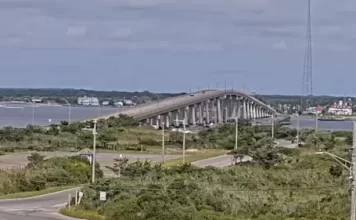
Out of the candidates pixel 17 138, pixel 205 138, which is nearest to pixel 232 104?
pixel 205 138

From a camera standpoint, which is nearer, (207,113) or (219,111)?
(207,113)

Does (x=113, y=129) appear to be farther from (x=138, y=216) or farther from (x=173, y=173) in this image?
(x=138, y=216)

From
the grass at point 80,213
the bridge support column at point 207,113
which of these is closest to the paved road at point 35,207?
the grass at point 80,213

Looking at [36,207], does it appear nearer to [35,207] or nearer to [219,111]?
[35,207]

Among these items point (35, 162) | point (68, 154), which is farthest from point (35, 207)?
point (68, 154)

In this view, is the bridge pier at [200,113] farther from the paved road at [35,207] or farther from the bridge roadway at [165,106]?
the paved road at [35,207]
